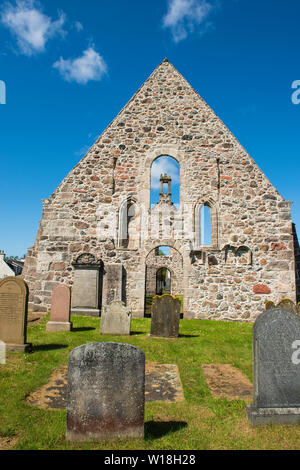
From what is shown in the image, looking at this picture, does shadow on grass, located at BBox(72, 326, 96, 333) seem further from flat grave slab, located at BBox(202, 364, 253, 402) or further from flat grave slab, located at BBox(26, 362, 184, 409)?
flat grave slab, located at BBox(202, 364, 253, 402)

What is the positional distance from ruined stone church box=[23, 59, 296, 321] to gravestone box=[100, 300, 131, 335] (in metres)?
3.00

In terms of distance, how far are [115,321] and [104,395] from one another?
5.65 metres

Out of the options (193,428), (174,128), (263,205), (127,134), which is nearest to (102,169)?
Result: (127,134)

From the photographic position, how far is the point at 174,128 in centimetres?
1348

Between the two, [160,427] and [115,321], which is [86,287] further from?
[160,427]

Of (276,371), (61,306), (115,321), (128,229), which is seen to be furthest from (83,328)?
(276,371)

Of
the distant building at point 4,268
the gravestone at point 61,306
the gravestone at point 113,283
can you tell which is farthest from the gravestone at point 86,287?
the distant building at point 4,268

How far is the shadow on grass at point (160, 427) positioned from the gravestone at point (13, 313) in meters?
→ 3.88

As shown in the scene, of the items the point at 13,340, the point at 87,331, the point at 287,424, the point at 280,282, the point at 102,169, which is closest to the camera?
the point at 287,424

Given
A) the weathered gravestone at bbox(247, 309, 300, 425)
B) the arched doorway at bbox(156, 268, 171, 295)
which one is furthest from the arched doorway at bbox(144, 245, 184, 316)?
the weathered gravestone at bbox(247, 309, 300, 425)

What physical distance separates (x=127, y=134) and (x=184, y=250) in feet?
18.0

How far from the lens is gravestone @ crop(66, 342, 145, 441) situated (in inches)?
130

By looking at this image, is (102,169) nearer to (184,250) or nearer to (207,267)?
(184,250)

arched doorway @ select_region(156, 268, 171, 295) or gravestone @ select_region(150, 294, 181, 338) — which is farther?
arched doorway @ select_region(156, 268, 171, 295)
